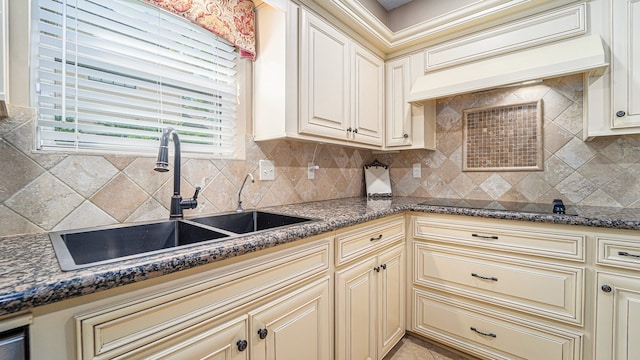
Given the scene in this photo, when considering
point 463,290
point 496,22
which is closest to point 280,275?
point 463,290

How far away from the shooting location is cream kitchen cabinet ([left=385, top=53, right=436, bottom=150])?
2.16 m

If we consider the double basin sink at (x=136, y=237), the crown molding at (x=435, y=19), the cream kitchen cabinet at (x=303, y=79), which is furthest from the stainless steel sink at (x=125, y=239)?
the crown molding at (x=435, y=19)

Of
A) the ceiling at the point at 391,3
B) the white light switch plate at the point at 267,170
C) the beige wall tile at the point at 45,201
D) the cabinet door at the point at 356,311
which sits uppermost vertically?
the ceiling at the point at 391,3

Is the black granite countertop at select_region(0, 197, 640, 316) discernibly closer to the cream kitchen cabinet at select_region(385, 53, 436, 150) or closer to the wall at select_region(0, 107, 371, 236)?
the wall at select_region(0, 107, 371, 236)

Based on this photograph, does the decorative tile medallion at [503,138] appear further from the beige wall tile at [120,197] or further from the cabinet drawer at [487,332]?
the beige wall tile at [120,197]

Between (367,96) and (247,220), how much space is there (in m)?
1.27

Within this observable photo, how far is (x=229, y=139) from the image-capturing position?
5.20 feet

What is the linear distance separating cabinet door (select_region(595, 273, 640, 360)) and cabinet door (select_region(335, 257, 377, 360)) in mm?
1056

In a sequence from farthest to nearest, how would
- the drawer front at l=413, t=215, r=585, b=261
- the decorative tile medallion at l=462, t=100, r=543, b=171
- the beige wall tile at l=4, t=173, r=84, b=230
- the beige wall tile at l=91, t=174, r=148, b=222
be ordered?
the decorative tile medallion at l=462, t=100, r=543, b=171 < the drawer front at l=413, t=215, r=585, b=261 < the beige wall tile at l=91, t=174, r=148, b=222 < the beige wall tile at l=4, t=173, r=84, b=230

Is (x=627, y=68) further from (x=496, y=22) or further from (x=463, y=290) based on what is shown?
(x=463, y=290)

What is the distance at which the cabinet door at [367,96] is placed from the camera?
1909mm

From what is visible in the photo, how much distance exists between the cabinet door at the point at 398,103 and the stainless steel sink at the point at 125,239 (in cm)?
166

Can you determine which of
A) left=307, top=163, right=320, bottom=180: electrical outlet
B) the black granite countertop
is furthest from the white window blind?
left=307, top=163, right=320, bottom=180: electrical outlet

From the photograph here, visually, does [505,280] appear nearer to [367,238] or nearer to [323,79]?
[367,238]
